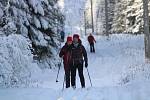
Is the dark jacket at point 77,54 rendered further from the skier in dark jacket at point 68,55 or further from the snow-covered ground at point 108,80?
the snow-covered ground at point 108,80

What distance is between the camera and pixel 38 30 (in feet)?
74.6

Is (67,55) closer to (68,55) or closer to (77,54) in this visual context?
(68,55)

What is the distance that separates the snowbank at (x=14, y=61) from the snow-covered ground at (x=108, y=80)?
77 cm

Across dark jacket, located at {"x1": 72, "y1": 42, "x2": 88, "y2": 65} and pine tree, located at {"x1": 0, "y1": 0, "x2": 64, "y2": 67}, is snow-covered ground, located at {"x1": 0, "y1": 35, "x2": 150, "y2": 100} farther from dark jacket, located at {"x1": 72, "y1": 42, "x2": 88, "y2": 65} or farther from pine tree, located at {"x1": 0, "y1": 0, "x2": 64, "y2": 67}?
pine tree, located at {"x1": 0, "y1": 0, "x2": 64, "y2": 67}

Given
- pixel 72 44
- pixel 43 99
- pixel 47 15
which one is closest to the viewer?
pixel 43 99

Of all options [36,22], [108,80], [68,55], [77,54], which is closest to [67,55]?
[68,55]

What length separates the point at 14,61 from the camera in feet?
45.0

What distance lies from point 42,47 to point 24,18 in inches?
90.7

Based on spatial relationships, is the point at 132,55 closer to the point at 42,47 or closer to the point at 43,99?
the point at 42,47

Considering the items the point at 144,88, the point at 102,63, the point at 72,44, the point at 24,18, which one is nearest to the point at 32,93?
the point at 72,44

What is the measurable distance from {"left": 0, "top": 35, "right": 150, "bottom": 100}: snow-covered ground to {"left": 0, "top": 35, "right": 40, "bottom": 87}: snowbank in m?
0.77

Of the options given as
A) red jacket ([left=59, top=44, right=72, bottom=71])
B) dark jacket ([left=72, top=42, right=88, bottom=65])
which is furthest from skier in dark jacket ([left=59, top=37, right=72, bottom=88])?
dark jacket ([left=72, top=42, right=88, bottom=65])

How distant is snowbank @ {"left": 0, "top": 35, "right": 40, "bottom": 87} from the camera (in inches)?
511

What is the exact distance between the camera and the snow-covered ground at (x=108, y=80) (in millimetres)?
11367
